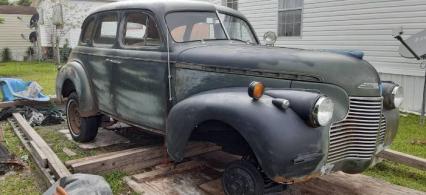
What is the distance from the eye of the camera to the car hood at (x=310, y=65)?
3408mm

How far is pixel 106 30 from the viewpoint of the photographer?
5.58 meters

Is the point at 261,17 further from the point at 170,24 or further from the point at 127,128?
the point at 170,24

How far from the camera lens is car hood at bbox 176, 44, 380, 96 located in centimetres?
341

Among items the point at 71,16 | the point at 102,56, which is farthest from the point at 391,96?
the point at 71,16

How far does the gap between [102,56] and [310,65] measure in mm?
2999

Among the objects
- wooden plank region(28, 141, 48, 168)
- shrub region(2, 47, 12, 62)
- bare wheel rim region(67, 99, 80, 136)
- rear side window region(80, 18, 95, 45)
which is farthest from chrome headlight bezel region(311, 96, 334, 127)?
shrub region(2, 47, 12, 62)

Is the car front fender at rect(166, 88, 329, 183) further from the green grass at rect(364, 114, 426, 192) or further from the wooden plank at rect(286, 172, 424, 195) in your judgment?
the green grass at rect(364, 114, 426, 192)

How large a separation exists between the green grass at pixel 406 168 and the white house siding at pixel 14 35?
85.9ft

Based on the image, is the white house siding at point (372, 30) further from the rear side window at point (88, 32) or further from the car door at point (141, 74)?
the rear side window at point (88, 32)

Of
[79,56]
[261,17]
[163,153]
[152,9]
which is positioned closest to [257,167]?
[163,153]

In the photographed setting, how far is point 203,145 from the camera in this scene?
5.08 meters

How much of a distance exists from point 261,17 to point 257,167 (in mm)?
10028

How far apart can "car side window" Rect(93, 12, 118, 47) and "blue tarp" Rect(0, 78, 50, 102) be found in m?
3.18

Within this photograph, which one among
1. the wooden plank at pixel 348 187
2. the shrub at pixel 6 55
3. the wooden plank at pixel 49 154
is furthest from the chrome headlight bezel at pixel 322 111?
the shrub at pixel 6 55
